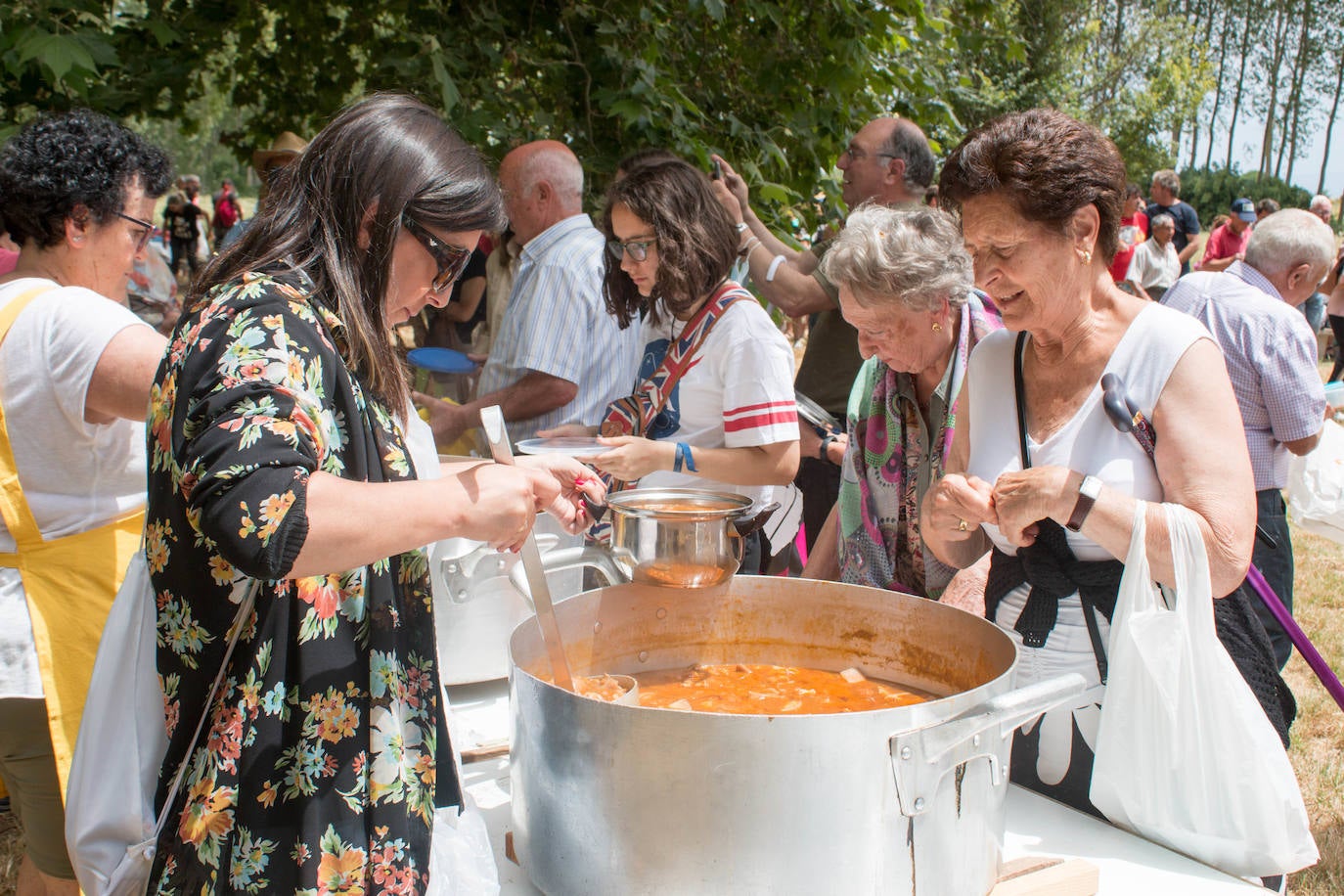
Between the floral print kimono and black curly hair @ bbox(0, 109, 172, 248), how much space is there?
1.06 meters

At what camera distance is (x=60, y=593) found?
1.85m

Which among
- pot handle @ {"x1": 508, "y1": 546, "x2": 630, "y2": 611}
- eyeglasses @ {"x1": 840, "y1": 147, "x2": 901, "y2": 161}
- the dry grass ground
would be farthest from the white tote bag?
eyeglasses @ {"x1": 840, "y1": 147, "x2": 901, "y2": 161}

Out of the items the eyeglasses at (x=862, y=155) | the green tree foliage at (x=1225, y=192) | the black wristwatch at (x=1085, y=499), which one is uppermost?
the green tree foliage at (x=1225, y=192)

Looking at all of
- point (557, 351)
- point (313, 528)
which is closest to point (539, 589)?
point (313, 528)

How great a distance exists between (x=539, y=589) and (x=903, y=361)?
1.09 meters

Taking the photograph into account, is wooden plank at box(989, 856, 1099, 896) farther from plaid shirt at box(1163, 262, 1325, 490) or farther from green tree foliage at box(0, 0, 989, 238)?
green tree foliage at box(0, 0, 989, 238)

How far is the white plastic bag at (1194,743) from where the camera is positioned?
1.39 meters

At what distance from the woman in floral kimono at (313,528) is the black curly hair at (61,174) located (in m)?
0.97

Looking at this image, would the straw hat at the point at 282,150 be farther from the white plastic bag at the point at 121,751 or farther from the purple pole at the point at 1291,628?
the purple pole at the point at 1291,628

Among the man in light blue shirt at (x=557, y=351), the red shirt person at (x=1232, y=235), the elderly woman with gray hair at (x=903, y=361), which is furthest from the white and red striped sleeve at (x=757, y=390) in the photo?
the red shirt person at (x=1232, y=235)

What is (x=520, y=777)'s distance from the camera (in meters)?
1.24

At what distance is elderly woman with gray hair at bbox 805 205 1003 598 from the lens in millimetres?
2160

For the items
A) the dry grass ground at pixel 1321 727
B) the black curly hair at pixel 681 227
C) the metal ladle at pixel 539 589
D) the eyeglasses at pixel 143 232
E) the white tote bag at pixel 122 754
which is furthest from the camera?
the dry grass ground at pixel 1321 727

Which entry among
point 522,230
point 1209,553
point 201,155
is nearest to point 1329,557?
point 522,230
